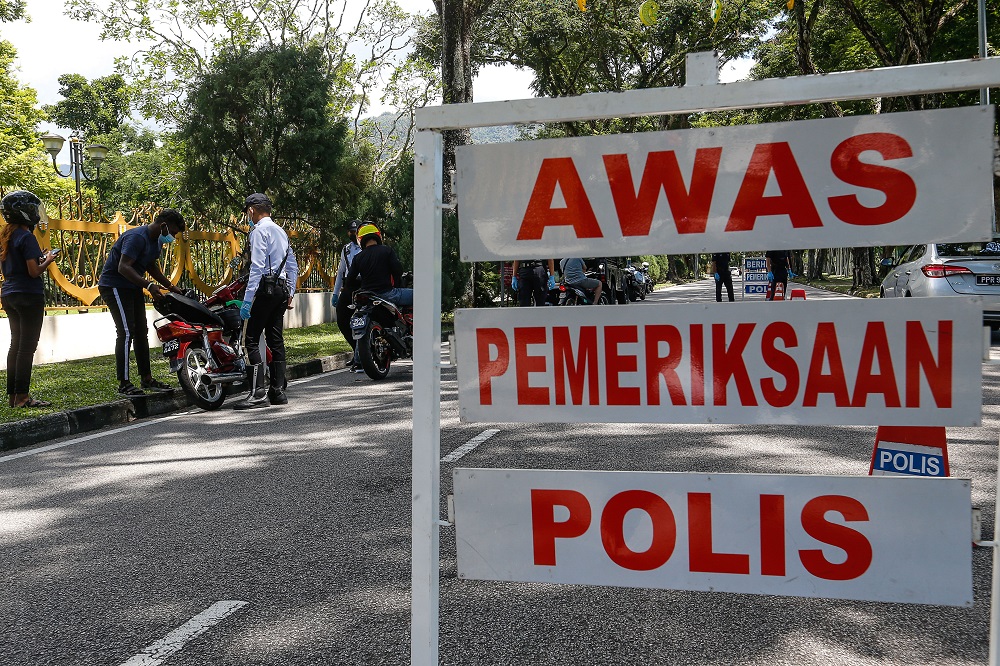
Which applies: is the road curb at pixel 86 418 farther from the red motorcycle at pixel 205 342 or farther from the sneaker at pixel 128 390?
the red motorcycle at pixel 205 342

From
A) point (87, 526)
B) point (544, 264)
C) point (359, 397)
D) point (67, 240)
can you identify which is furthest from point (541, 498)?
point (544, 264)

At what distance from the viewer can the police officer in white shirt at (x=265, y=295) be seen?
29.6ft

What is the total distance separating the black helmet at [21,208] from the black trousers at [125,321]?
3.29 ft

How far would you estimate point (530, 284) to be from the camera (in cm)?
2094

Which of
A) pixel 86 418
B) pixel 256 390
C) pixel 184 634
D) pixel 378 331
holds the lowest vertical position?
pixel 184 634

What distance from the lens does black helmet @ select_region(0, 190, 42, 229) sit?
8.51 metres

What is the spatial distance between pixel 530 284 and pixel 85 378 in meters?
11.5

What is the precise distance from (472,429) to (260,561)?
3.47m

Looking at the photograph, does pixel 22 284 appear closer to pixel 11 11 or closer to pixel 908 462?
pixel 908 462

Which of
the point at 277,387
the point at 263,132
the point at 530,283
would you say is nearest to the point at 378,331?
the point at 277,387

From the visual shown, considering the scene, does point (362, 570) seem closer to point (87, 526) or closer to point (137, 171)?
point (87, 526)

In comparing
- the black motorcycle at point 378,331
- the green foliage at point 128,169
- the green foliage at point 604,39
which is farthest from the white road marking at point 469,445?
the green foliage at point 128,169

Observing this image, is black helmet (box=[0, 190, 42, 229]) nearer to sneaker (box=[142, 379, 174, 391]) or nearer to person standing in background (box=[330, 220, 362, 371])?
sneaker (box=[142, 379, 174, 391])

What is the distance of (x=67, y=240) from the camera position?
14422mm
